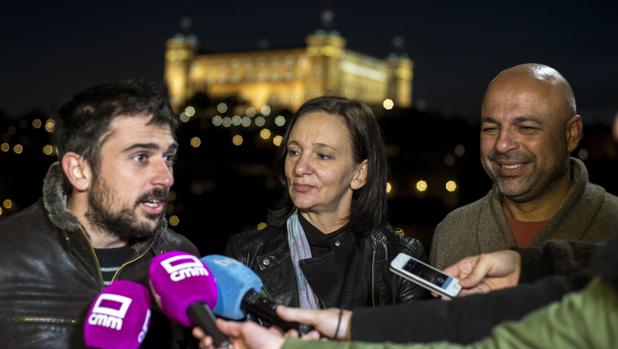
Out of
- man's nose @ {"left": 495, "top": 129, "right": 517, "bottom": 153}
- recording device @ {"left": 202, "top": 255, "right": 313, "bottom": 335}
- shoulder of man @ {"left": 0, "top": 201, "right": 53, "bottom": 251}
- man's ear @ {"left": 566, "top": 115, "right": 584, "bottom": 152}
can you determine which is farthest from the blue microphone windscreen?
man's ear @ {"left": 566, "top": 115, "right": 584, "bottom": 152}

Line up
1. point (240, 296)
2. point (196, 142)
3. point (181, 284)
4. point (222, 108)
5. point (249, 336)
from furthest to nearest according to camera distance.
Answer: point (222, 108) < point (196, 142) < point (240, 296) < point (181, 284) < point (249, 336)

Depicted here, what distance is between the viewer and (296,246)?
2508mm

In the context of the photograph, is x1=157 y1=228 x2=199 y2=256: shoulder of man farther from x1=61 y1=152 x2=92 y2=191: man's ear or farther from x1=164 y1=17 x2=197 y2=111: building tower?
x1=164 y1=17 x2=197 y2=111: building tower

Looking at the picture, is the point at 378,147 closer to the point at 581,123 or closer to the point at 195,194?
the point at 581,123

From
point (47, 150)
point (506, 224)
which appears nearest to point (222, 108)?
point (47, 150)

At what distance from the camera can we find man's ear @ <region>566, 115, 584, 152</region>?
8.89ft

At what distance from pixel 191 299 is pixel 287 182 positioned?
1.19m

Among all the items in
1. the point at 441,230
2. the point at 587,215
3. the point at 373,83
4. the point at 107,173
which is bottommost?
the point at 373,83

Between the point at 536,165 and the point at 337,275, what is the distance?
861 millimetres

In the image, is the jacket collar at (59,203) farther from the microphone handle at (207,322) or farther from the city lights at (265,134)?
the city lights at (265,134)

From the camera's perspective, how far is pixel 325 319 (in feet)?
5.16

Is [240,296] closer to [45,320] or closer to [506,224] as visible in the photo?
[45,320]

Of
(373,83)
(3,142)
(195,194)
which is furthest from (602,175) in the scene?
(373,83)

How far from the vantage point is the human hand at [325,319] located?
5.08 ft
